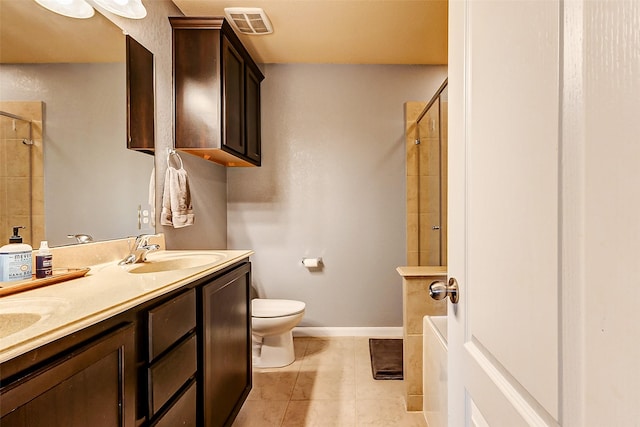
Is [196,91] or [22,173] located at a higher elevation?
[196,91]

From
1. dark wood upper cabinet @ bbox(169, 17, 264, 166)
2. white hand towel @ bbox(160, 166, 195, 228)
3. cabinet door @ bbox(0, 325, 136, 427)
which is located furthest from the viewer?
dark wood upper cabinet @ bbox(169, 17, 264, 166)

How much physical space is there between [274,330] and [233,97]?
1648mm

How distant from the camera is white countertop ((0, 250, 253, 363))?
627 mm

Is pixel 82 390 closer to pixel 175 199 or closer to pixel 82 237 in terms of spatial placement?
pixel 82 237

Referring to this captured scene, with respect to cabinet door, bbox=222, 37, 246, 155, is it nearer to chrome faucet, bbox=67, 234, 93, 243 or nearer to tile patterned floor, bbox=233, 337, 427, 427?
chrome faucet, bbox=67, 234, 93, 243

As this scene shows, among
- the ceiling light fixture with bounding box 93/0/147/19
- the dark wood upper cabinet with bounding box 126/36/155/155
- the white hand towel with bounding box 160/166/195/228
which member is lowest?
the white hand towel with bounding box 160/166/195/228

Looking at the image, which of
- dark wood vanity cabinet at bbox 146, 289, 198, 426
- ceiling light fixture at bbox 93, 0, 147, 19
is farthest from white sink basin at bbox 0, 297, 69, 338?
ceiling light fixture at bbox 93, 0, 147, 19

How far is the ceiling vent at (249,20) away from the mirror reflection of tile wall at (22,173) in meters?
1.45

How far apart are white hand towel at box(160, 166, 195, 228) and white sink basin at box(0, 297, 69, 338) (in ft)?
3.36

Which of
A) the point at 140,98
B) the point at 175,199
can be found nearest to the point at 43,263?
the point at 175,199

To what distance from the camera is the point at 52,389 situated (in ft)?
2.15

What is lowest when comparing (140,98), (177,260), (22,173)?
(177,260)

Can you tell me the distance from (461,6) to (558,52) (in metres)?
0.44

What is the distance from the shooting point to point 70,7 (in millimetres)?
1310
